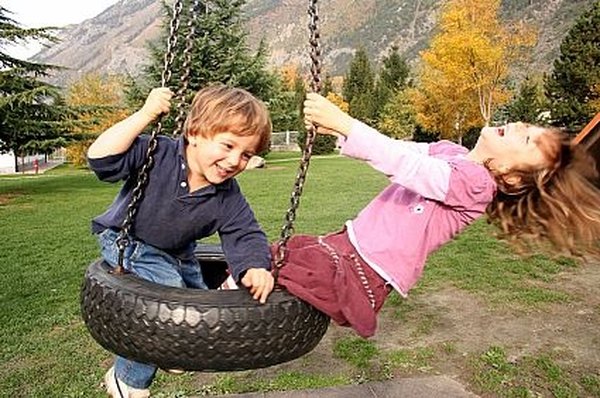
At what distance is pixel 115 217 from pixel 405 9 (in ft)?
504

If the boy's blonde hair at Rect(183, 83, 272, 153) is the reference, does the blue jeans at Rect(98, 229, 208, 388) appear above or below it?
below

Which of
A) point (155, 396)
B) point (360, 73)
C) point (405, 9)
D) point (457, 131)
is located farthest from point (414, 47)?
point (155, 396)

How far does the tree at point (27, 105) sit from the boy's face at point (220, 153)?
44.0 ft

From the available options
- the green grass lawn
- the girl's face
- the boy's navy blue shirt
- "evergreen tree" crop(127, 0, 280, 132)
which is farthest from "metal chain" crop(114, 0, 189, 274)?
"evergreen tree" crop(127, 0, 280, 132)

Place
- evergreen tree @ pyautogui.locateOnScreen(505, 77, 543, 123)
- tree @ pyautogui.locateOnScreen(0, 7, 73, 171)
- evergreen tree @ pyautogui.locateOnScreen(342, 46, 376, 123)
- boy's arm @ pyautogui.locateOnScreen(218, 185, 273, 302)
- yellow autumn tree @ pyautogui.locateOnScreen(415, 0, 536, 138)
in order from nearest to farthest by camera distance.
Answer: boy's arm @ pyautogui.locateOnScreen(218, 185, 273, 302) < tree @ pyautogui.locateOnScreen(0, 7, 73, 171) < yellow autumn tree @ pyautogui.locateOnScreen(415, 0, 536, 138) < evergreen tree @ pyautogui.locateOnScreen(505, 77, 543, 123) < evergreen tree @ pyautogui.locateOnScreen(342, 46, 376, 123)

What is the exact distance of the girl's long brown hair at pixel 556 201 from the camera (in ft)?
7.18

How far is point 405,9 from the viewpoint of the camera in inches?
5782

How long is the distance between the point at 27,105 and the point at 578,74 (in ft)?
62.3

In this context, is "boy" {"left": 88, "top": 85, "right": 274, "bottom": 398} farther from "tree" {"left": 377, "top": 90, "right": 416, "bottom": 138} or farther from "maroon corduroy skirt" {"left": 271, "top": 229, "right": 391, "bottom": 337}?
"tree" {"left": 377, "top": 90, "right": 416, "bottom": 138}

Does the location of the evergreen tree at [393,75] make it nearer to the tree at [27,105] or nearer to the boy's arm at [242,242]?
the tree at [27,105]

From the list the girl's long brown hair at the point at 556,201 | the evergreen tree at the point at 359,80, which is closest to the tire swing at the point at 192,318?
the girl's long brown hair at the point at 556,201

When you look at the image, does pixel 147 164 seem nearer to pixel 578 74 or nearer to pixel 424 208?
pixel 424 208

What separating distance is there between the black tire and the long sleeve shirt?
0.34 m

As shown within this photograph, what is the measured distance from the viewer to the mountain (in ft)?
336
